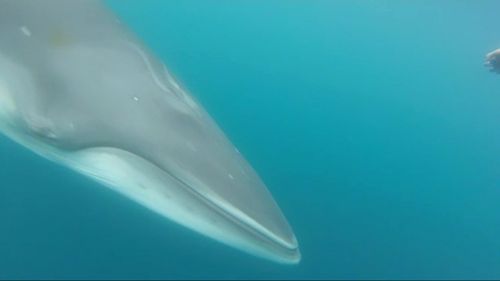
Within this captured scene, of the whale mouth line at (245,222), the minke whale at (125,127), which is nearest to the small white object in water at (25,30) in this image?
the minke whale at (125,127)

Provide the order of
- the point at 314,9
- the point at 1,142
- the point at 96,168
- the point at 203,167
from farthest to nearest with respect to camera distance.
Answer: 1. the point at 314,9
2. the point at 1,142
3. the point at 96,168
4. the point at 203,167

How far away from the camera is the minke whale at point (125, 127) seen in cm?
279

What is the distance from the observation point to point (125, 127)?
290cm

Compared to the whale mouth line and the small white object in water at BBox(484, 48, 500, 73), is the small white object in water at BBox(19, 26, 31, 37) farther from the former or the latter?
the small white object in water at BBox(484, 48, 500, 73)

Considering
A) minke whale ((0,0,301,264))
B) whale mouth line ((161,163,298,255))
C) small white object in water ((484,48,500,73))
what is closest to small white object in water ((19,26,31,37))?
minke whale ((0,0,301,264))

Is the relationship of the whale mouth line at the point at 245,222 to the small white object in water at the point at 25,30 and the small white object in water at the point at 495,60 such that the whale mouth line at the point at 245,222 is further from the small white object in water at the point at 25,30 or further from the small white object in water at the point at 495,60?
the small white object in water at the point at 495,60

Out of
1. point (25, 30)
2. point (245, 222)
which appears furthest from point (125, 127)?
point (25, 30)

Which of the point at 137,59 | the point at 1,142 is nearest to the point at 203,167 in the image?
the point at 137,59

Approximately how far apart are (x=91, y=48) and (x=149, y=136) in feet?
2.35

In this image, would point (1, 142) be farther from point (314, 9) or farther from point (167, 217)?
point (314, 9)

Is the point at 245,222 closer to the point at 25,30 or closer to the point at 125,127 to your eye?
the point at 125,127

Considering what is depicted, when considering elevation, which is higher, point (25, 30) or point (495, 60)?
point (495, 60)

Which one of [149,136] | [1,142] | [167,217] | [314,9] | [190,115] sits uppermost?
[314,9]

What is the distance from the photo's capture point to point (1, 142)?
4242 millimetres
